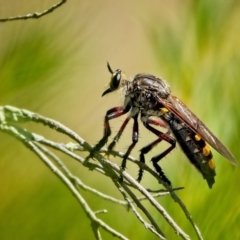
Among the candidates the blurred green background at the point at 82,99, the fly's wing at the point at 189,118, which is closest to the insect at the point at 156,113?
the fly's wing at the point at 189,118

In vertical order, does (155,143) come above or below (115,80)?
below

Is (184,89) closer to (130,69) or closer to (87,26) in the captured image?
(87,26)

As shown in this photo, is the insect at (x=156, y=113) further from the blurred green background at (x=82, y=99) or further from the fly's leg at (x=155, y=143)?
the blurred green background at (x=82, y=99)

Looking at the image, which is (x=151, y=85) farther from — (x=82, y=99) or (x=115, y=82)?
(x=82, y=99)

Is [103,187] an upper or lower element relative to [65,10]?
lower

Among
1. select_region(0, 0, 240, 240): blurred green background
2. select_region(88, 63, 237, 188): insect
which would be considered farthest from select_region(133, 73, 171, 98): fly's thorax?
select_region(0, 0, 240, 240): blurred green background

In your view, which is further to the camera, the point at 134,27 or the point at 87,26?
the point at 134,27

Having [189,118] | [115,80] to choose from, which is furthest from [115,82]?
[189,118]

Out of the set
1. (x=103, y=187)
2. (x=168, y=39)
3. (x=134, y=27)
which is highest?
(x=134, y=27)

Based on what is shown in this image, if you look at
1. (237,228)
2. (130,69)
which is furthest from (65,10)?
(130,69)
